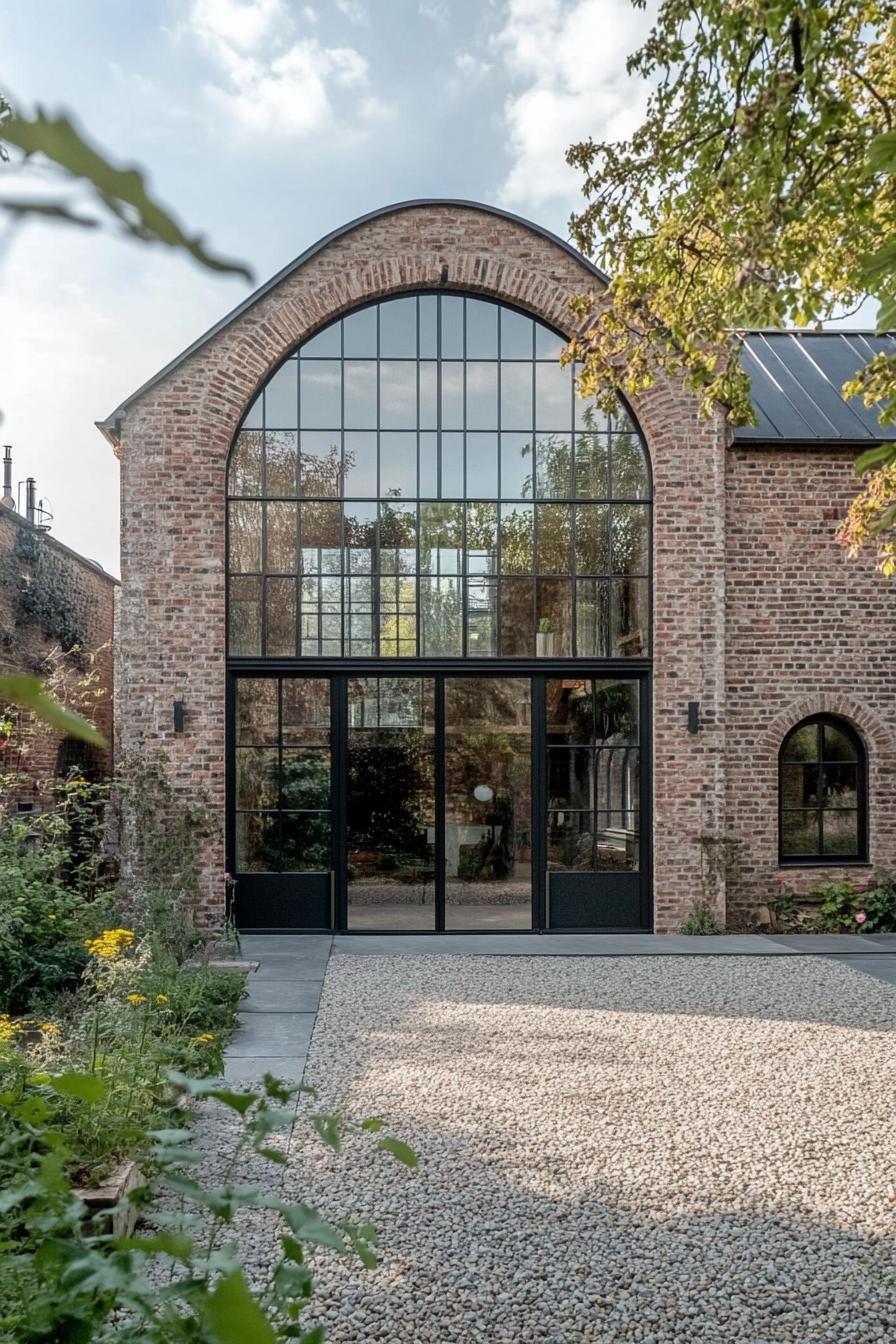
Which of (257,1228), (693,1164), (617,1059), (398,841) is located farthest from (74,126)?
(398,841)

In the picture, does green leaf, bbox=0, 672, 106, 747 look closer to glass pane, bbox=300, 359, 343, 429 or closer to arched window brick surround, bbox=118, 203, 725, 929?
arched window brick surround, bbox=118, 203, 725, 929

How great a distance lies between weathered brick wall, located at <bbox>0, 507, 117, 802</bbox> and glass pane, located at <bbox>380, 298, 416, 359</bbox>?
4.36m

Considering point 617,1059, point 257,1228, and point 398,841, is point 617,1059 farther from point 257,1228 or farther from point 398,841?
point 398,841

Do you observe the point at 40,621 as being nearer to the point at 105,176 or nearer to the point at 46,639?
the point at 46,639

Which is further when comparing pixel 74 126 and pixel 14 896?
pixel 14 896

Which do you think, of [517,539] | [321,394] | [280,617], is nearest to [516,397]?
[517,539]

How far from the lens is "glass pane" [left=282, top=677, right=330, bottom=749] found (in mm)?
10109

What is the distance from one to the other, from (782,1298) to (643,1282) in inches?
17.6

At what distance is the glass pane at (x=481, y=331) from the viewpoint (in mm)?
10438

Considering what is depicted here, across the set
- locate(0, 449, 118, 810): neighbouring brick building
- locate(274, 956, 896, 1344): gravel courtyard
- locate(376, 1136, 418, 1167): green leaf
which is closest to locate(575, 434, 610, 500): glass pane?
locate(274, 956, 896, 1344): gravel courtyard

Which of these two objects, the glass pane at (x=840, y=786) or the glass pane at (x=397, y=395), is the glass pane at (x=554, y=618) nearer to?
the glass pane at (x=397, y=395)

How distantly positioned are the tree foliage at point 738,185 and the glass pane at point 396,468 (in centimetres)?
331

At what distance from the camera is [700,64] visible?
5836 millimetres

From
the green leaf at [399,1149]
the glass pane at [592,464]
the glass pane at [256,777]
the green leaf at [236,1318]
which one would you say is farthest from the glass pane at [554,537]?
the green leaf at [236,1318]
